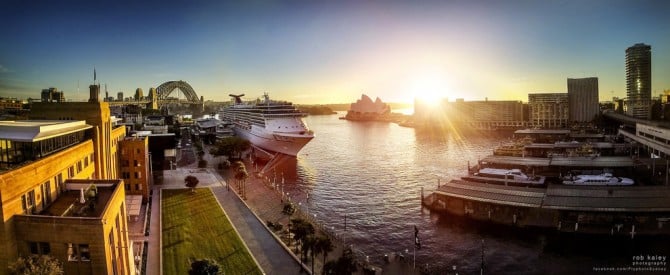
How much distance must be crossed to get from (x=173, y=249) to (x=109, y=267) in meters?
11.6

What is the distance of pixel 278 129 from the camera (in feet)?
255

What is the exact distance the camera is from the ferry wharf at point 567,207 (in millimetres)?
34844

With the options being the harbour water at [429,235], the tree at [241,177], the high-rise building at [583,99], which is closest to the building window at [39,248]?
the harbour water at [429,235]

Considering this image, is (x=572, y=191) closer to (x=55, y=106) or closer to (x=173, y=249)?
(x=173, y=249)

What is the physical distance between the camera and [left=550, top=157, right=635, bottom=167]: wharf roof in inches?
2321

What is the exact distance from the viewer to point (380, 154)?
8612cm

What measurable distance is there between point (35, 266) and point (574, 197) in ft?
130

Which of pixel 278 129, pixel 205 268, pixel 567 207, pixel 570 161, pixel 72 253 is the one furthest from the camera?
pixel 278 129

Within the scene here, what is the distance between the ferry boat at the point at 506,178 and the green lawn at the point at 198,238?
2808 cm

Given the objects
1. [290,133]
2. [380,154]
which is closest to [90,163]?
[290,133]

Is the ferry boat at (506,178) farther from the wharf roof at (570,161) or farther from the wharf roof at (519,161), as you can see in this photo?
the wharf roof at (570,161)

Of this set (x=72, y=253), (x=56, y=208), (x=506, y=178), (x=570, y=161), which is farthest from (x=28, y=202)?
(x=570, y=161)

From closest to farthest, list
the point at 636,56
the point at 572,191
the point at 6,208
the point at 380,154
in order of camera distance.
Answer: the point at 6,208 → the point at 572,191 → the point at 380,154 → the point at 636,56

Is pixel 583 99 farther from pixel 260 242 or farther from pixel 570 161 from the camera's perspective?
pixel 260 242
